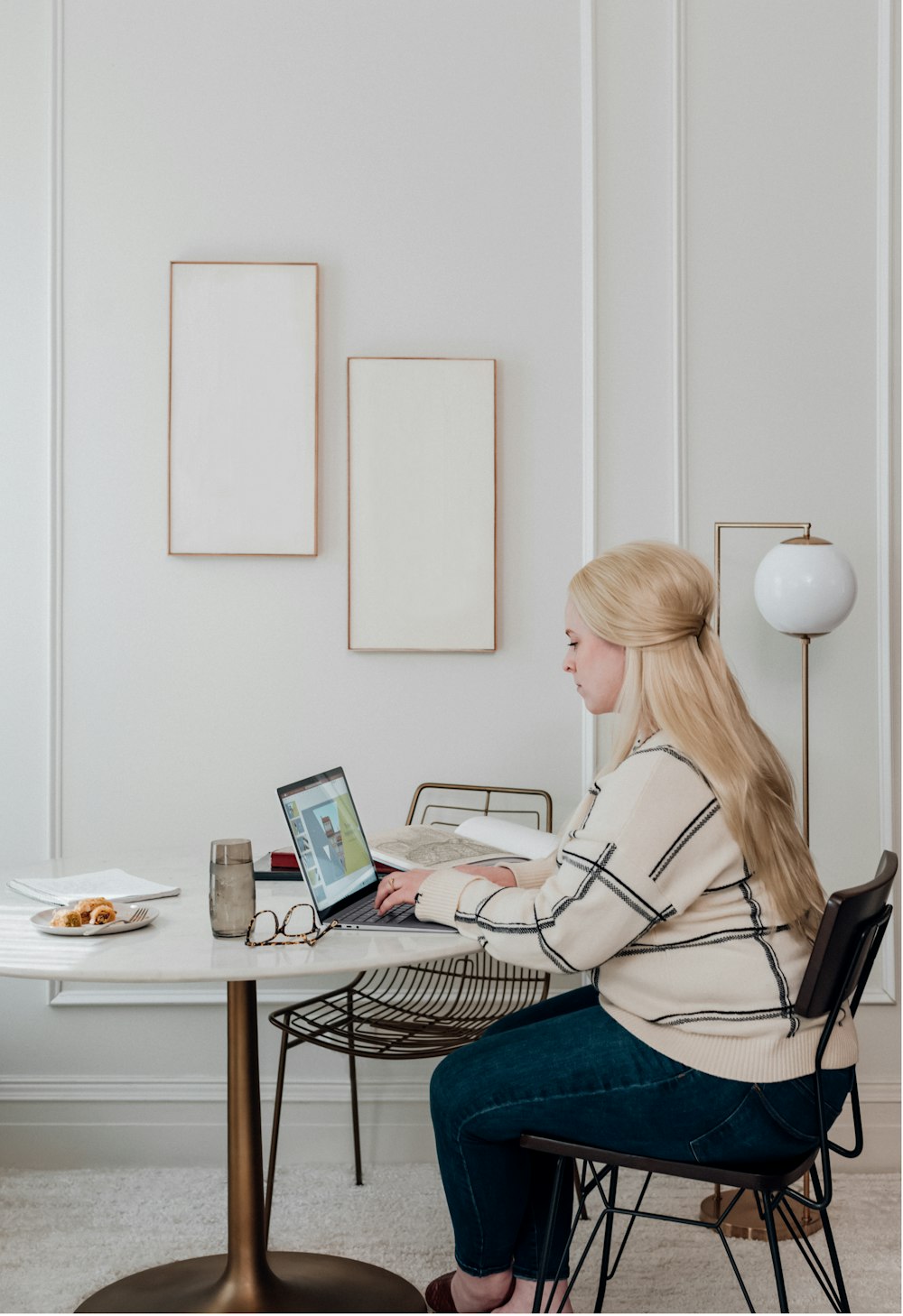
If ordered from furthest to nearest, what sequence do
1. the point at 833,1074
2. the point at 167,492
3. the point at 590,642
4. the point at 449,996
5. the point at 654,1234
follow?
the point at 167,492
the point at 449,996
the point at 654,1234
the point at 590,642
the point at 833,1074

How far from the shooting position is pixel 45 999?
272 cm

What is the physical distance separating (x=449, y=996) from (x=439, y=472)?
1239mm

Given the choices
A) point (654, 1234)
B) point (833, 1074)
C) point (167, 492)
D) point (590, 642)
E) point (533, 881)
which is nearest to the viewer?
point (833, 1074)

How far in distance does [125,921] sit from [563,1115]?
699 millimetres

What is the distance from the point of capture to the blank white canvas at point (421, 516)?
8.98ft

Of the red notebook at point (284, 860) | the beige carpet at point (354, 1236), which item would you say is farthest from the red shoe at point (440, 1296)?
the red notebook at point (284, 860)

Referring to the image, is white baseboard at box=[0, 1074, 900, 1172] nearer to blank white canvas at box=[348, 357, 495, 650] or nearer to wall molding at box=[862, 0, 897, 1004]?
wall molding at box=[862, 0, 897, 1004]

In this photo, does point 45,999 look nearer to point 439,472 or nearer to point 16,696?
point 16,696

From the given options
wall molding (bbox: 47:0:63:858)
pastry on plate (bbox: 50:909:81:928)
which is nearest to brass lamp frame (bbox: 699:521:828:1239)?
pastry on plate (bbox: 50:909:81:928)

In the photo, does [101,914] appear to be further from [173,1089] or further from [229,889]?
[173,1089]

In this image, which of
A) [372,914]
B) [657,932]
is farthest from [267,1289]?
[657,932]

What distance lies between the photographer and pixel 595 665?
5.50 feet

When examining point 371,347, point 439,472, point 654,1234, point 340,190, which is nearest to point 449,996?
point 654,1234

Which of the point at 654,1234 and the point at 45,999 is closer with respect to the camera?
the point at 654,1234
